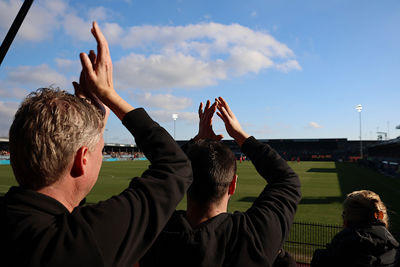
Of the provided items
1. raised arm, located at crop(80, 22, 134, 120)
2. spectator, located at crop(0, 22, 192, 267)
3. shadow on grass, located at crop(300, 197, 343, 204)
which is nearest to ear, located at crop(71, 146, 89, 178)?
spectator, located at crop(0, 22, 192, 267)

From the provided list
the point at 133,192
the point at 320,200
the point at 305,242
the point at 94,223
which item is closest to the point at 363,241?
the point at 133,192

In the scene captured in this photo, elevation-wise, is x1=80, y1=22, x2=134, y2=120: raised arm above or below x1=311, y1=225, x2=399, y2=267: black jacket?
above

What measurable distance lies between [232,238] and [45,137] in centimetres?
95

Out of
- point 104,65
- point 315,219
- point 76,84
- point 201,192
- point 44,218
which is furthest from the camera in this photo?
point 315,219

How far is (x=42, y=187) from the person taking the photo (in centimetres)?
106

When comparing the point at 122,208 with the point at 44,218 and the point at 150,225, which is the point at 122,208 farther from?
the point at 44,218

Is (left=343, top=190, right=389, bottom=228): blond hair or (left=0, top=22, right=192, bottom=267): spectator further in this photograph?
(left=343, top=190, right=389, bottom=228): blond hair

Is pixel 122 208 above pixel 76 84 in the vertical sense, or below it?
below

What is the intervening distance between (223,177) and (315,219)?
14.0 m

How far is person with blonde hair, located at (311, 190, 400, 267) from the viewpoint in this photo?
230cm

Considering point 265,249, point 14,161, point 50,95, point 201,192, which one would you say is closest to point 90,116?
point 50,95

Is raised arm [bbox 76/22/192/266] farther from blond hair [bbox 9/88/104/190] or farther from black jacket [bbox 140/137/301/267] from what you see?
black jacket [bbox 140/137/301/267]

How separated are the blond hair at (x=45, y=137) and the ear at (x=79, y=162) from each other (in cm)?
2

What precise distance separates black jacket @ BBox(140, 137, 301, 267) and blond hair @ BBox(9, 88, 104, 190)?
0.67 metres
